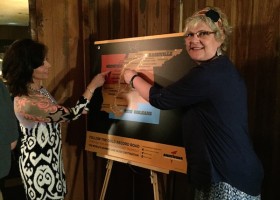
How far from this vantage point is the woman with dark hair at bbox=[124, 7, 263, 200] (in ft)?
3.92

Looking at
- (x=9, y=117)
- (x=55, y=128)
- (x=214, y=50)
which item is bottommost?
(x=55, y=128)

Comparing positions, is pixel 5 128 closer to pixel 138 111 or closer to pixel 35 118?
pixel 35 118

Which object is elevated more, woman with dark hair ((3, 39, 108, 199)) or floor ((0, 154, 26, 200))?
woman with dark hair ((3, 39, 108, 199))

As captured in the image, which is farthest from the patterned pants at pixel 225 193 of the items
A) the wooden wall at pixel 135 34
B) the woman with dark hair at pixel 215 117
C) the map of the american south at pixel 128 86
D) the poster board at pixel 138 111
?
the wooden wall at pixel 135 34

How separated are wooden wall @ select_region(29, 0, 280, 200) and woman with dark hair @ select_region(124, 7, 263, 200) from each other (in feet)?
2.03

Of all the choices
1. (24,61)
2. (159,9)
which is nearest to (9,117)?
(24,61)

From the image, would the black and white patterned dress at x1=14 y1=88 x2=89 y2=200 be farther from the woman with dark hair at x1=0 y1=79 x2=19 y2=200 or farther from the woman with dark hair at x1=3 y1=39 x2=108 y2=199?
the woman with dark hair at x1=0 y1=79 x2=19 y2=200

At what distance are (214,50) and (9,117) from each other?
3.03ft

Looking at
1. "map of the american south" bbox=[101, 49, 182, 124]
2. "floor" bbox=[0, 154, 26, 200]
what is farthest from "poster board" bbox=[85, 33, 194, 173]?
"floor" bbox=[0, 154, 26, 200]

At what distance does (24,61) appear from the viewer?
163 cm

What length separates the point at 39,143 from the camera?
1.69 m

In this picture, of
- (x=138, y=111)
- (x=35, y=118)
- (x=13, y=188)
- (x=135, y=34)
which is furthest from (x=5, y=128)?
(x=13, y=188)

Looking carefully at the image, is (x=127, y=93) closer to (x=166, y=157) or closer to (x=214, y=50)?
(x=166, y=157)

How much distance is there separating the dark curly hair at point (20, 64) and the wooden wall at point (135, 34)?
1.60 feet
